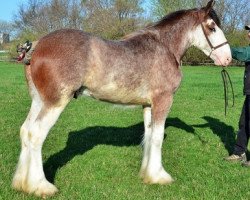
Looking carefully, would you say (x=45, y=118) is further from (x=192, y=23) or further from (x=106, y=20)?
(x=106, y=20)

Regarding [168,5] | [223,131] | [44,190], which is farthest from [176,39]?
[168,5]

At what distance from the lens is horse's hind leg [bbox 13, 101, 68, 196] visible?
5512 mm

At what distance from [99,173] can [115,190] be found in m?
0.88

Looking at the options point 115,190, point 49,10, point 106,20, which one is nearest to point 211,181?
point 115,190

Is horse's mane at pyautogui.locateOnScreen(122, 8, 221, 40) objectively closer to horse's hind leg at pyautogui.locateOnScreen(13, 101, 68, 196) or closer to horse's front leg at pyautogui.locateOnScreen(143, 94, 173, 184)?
horse's front leg at pyautogui.locateOnScreen(143, 94, 173, 184)

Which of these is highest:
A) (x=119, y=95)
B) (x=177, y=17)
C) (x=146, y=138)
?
(x=177, y=17)

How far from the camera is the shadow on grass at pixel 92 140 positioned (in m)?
7.23

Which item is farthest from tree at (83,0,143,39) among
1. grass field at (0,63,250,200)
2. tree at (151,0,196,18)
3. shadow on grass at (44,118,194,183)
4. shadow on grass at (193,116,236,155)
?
shadow on grass at (44,118,194,183)

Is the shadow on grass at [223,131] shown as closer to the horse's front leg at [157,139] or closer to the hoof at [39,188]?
the horse's front leg at [157,139]

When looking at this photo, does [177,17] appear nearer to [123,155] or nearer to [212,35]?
[212,35]

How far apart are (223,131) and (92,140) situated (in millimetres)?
3533

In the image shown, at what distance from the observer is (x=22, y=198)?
5492 mm

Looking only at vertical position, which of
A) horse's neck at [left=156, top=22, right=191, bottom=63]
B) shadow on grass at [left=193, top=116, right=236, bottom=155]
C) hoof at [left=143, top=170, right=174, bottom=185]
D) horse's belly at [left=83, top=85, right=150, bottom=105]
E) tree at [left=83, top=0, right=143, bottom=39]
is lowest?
tree at [left=83, top=0, right=143, bottom=39]

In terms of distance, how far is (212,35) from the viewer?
6684 millimetres
